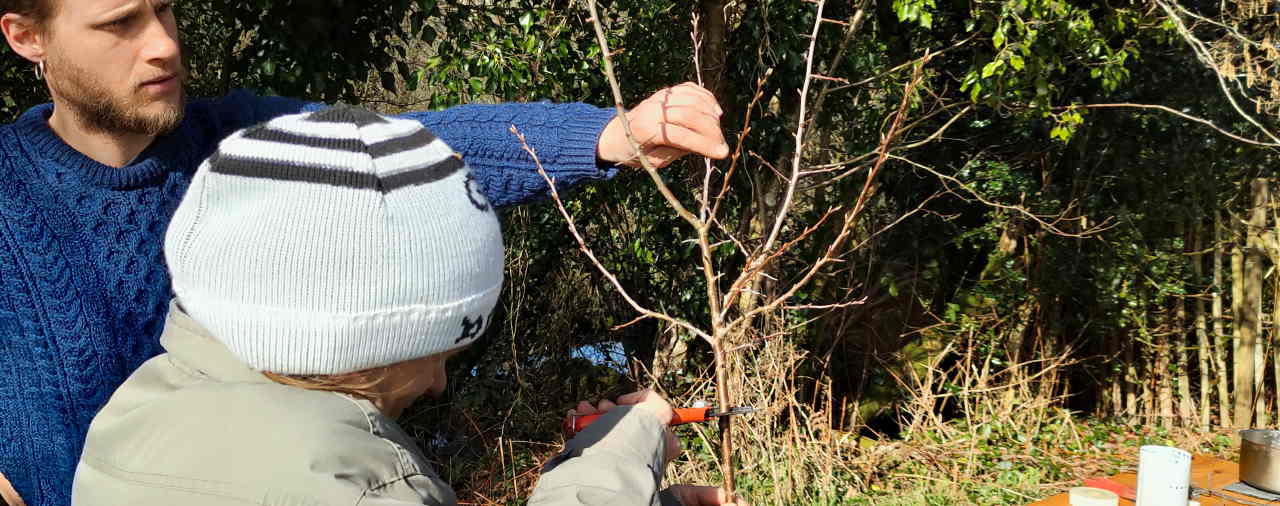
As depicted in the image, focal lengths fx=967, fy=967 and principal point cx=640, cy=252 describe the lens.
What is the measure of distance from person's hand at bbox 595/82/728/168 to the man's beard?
70 centimetres

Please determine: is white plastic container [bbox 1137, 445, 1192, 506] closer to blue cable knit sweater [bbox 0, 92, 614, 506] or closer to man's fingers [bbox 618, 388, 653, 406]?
man's fingers [bbox 618, 388, 653, 406]

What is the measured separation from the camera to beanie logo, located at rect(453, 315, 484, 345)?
1.06 metres

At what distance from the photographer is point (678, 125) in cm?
149

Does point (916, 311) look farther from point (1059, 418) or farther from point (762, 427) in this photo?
point (762, 427)

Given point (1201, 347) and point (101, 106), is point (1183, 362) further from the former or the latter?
point (101, 106)

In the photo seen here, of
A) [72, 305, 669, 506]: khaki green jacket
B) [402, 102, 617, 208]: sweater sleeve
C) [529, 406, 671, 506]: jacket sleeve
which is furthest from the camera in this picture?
[402, 102, 617, 208]: sweater sleeve

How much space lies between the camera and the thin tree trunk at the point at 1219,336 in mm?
5301

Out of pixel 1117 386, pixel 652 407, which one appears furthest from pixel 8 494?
pixel 1117 386

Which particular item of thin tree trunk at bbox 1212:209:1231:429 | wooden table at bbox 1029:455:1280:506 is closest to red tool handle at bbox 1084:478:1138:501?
wooden table at bbox 1029:455:1280:506

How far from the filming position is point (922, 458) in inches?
188

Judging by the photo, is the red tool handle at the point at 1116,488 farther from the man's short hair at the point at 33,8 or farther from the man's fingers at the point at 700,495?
Result: the man's short hair at the point at 33,8

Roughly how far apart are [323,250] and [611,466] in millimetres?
443

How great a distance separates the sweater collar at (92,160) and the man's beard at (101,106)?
4 cm

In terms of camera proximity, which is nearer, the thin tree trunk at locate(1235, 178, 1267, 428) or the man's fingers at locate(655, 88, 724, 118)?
the man's fingers at locate(655, 88, 724, 118)
